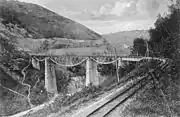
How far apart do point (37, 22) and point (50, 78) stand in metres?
40.9

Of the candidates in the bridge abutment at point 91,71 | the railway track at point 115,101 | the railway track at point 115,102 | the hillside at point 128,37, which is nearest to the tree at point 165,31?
the hillside at point 128,37

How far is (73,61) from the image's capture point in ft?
95.5

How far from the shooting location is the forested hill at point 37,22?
50.9m

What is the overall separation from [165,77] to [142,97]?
2038 millimetres

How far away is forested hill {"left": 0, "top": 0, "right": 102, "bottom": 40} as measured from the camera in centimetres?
5085

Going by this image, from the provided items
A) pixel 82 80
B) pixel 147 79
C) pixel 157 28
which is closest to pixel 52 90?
pixel 82 80

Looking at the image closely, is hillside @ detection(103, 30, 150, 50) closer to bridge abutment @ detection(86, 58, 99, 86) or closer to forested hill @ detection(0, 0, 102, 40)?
bridge abutment @ detection(86, 58, 99, 86)

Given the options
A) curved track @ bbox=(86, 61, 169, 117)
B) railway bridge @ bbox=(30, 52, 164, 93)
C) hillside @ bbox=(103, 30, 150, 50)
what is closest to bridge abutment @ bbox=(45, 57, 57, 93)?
railway bridge @ bbox=(30, 52, 164, 93)

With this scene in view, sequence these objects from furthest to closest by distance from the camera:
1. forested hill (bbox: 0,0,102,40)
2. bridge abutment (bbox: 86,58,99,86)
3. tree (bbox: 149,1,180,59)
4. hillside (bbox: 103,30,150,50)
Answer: forested hill (bbox: 0,0,102,40) → hillside (bbox: 103,30,150,50) → bridge abutment (bbox: 86,58,99,86) → tree (bbox: 149,1,180,59)

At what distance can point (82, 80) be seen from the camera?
107ft

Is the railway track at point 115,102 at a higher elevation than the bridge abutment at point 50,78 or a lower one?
higher

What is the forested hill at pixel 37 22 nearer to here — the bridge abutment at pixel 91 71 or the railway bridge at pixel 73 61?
the railway bridge at pixel 73 61

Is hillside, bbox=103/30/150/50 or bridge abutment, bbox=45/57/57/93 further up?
hillside, bbox=103/30/150/50

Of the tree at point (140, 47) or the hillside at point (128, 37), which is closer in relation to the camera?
the tree at point (140, 47)
